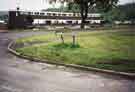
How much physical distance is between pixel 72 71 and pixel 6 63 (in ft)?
13.7

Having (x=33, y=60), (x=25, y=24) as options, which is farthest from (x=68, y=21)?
(x=33, y=60)

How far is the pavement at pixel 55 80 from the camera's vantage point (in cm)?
984

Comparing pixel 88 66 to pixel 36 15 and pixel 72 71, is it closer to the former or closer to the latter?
pixel 72 71

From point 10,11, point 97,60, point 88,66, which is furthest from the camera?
point 10,11

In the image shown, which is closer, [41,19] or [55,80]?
[55,80]

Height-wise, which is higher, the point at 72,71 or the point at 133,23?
the point at 133,23

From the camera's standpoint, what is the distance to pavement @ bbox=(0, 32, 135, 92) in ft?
32.3

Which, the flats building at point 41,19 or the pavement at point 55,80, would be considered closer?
the pavement at point 55,80

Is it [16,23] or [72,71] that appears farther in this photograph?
[16,23]

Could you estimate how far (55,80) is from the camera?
1125 centimetres

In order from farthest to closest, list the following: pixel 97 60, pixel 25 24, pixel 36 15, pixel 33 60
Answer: pixel 36 15 → pixel 25 24 → pixel 33 60 → pixel 97 60

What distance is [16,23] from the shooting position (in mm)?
52969

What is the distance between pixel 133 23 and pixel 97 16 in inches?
2982

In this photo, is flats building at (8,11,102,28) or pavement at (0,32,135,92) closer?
pavement at (0,32,135,92)
